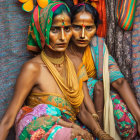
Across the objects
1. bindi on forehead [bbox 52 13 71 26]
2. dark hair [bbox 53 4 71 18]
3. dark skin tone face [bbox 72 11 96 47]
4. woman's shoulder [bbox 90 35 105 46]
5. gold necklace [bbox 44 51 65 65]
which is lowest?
gold necklace [bbox 44 51 65 65]

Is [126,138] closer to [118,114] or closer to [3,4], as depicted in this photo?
[118,114]

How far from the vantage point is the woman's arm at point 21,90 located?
6.12ft

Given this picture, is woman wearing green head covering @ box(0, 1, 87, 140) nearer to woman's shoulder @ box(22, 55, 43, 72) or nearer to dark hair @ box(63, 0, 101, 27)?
woman's shoulder @ box(22, 55, 43, 72)

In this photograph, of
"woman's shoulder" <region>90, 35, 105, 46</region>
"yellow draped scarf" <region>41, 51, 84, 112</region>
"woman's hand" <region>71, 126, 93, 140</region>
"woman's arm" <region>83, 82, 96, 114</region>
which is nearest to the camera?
"woman's hand" <region>71, 126, 93, 140</region>

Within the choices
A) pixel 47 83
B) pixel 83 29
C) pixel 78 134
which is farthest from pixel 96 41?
pixel 78 134

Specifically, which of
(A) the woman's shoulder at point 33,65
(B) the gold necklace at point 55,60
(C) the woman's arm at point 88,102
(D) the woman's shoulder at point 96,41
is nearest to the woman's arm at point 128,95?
(C) the woman's arm at point 88,102

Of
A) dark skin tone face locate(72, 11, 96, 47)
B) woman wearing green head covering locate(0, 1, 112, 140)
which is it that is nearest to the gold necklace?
woman wearing green head covering locate(0, 1, 112, 140)

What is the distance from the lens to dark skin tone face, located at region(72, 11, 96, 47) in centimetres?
219

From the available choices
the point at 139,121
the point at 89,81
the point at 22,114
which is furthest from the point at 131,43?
the point at 22,114

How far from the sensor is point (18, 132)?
1.77 m

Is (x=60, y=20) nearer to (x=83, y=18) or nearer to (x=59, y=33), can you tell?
(x=59, y=33)

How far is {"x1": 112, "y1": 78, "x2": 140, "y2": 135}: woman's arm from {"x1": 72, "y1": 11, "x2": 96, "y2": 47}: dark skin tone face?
467 millimetres

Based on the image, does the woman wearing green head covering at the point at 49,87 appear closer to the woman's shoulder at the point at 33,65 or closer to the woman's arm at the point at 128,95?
the woman's shoulder at the point at 33,65

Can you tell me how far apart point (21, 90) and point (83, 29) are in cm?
75
